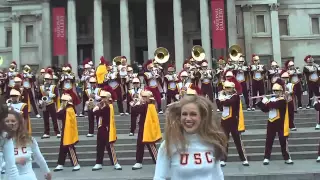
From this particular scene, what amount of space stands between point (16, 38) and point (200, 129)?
139 ft

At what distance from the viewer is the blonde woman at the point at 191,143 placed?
11.1 feet

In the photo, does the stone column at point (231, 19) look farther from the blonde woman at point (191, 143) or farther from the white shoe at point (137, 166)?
the blonde woman at point (191, 143)

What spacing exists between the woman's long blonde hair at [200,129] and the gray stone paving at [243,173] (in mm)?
6343

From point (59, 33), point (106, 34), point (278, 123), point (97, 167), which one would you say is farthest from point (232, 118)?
point (106, 34)

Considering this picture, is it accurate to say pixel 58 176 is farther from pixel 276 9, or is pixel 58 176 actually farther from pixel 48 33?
pixel 276 9

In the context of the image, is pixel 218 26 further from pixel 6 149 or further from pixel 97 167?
pixel 6 149

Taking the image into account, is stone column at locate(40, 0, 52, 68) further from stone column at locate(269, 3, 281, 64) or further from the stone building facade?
stone column at locate(269, 3, 281, 64)

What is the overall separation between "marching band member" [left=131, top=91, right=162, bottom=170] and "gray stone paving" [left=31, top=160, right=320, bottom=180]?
0.44 m

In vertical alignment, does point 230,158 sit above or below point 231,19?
below

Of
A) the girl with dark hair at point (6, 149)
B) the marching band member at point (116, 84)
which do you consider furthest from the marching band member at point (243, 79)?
the girl with dark hair at point (6, 149)

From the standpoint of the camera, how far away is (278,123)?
432 inches

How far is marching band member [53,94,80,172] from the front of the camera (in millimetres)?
11131

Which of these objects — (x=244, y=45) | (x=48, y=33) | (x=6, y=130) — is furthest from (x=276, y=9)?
(x=6, y=130)

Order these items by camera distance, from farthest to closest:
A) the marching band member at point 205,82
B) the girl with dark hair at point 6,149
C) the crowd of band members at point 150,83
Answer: the marching band member at point 205,82
the crowd of band members at point 150,83
the girl with dark hair at point 6,149
